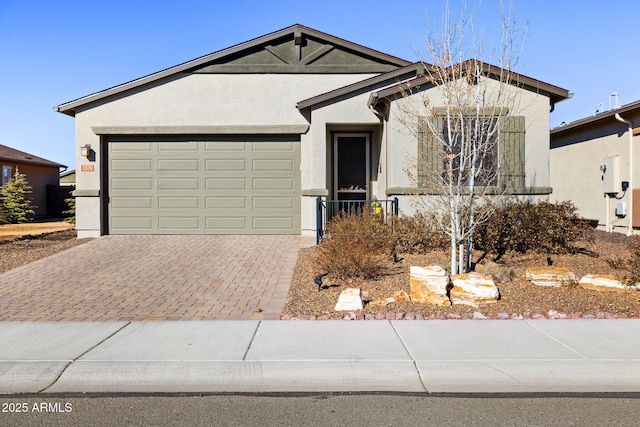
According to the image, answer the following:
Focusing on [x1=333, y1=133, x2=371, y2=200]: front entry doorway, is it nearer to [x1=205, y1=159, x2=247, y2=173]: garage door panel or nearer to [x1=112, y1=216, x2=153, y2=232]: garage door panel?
[x1=205, y1=159, x2=247, y2=173]: garage door panel

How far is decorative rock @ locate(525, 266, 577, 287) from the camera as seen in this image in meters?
8.09

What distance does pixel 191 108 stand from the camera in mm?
14758

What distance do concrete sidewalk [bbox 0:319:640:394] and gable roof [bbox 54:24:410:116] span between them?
9.65 metres

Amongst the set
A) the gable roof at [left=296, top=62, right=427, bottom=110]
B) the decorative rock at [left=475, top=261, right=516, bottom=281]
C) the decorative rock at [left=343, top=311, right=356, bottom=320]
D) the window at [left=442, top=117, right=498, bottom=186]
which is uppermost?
the gable roof at [left=296, top=62, right=427, bottom=110]

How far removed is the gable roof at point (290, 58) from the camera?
14.7 m

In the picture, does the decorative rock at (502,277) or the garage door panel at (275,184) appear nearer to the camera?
the decorative rock at (502,277)

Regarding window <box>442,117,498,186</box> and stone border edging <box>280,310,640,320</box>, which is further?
window <box>442,117,498,186</box>

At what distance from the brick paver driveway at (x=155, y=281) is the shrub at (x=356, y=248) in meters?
0.88

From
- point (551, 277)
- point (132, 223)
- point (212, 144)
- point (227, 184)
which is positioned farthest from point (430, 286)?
point (132, 223)

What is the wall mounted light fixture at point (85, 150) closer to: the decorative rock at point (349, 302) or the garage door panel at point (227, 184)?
the garage door panel at point (227, 184)

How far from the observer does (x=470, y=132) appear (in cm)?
873

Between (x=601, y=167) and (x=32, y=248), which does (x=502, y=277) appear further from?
(x=32, y=248)

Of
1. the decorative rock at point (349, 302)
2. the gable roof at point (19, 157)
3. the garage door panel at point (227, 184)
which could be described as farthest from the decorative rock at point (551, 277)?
the gable roof at point (19, 157)

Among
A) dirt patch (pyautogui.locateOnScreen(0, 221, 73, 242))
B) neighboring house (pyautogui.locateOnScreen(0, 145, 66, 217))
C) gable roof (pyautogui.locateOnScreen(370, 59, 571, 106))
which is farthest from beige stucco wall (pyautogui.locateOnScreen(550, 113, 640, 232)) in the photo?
neighboring house (pyautogui.locateOnScreen(0, 145, 66, 217))
